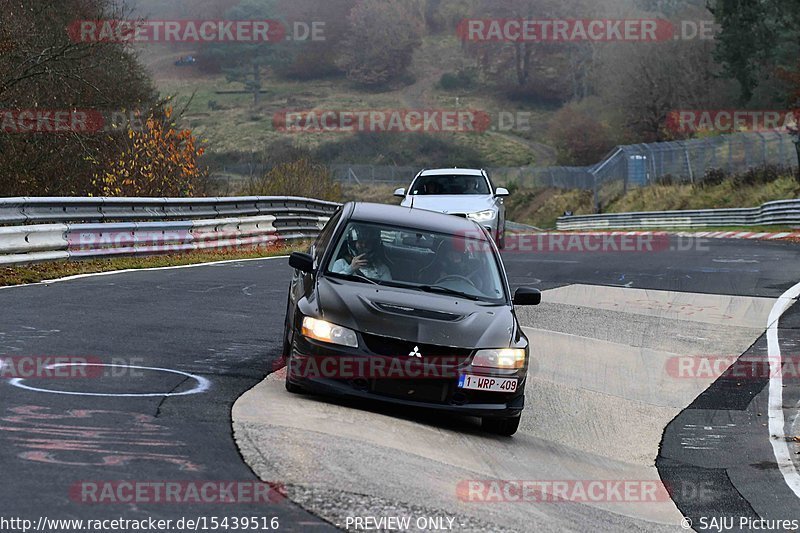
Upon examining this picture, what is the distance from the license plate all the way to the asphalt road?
37 centimetres

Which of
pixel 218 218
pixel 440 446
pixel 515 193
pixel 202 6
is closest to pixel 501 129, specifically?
pixel 515 193

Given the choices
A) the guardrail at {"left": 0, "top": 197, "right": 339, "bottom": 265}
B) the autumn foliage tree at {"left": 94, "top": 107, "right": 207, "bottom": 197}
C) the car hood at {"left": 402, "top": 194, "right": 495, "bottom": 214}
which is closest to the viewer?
the guardrail at {"left": 0, "top": 197, "right": 339, "bottom": 265}

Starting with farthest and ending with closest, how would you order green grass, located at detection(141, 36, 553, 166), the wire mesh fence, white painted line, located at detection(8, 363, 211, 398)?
green grass, located at detection(141, 36, 553, 166) < the wire mesh fence < white painted line, located at detection(8, 363, 211, 398)

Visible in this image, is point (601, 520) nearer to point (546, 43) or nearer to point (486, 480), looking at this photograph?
point (486, 480)

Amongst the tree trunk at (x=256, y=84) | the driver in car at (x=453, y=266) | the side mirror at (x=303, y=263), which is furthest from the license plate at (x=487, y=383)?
the tree trunk at (x=256, y=84)

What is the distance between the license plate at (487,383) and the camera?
859 cm

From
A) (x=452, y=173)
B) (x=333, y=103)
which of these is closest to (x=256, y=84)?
(x=333, y=103)

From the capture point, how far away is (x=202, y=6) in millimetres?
189750

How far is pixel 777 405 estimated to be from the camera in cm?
1130

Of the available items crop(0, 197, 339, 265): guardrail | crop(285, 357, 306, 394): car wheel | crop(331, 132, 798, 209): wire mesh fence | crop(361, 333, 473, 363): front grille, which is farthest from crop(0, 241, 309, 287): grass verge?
crop(331, 132, 798, 209): wire mesh fence

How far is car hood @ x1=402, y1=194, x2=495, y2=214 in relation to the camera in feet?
75.0

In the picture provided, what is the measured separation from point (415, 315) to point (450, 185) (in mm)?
15626

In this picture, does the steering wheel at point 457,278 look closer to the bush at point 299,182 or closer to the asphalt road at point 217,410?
the asphalt road at point 217,410

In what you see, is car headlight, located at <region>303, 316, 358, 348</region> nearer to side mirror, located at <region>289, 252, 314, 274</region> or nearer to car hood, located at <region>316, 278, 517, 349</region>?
car hood, located at <region>316, 278, 517, 349</region>
